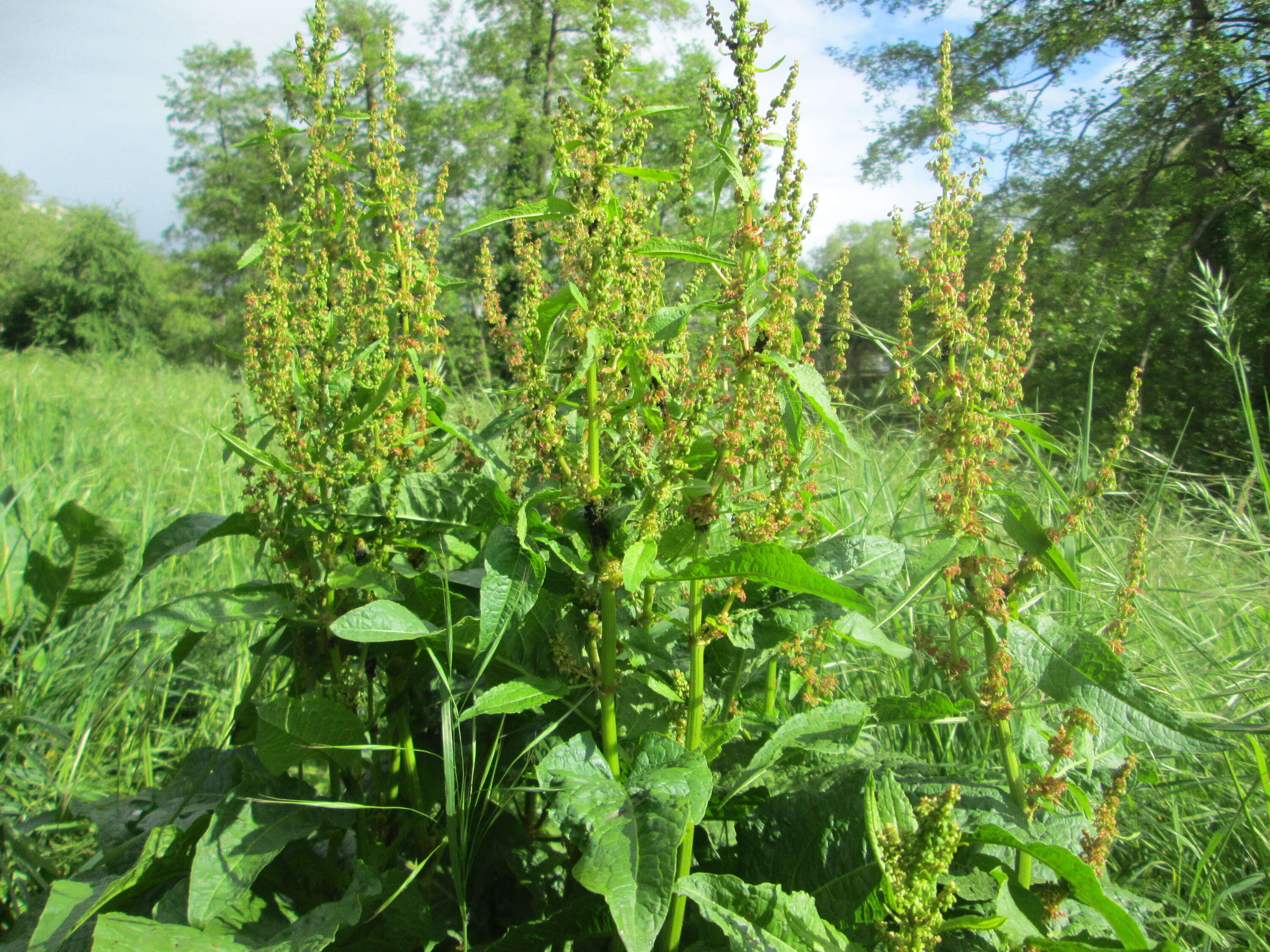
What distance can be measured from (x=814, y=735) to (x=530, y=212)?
34.5 inches

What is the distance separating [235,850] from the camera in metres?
1.16

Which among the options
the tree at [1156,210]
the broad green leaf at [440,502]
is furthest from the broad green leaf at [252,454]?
the tree at [1156,210]

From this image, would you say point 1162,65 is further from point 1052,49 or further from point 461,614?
point 461,614

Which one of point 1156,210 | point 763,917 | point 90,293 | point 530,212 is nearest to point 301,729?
point 763,917

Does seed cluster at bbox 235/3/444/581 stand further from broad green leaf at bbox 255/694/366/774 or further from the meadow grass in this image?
the meadow grass

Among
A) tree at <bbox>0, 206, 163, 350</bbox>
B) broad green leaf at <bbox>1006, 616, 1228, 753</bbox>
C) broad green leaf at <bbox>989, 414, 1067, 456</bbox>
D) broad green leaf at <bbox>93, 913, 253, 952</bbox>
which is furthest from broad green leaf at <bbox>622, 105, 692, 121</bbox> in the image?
tree at <bbox>0, 206, 163, 350</bbox>

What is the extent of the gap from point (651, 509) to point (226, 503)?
3.57 meters

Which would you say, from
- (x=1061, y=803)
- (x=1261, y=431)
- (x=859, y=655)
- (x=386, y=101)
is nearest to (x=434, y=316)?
(x=386, y=101)

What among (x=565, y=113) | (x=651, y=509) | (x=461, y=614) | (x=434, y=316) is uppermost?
(x=565, y=113)

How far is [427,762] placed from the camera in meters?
1.51

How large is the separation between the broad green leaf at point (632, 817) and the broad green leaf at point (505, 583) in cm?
21

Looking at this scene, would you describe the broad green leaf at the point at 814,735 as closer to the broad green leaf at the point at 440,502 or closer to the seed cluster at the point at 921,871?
the seed cluster at the point at 921,871

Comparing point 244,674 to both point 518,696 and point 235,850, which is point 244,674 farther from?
point 518,696

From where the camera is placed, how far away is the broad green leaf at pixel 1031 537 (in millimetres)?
1054
